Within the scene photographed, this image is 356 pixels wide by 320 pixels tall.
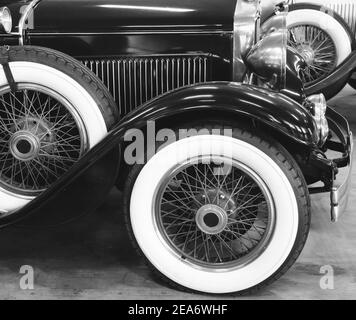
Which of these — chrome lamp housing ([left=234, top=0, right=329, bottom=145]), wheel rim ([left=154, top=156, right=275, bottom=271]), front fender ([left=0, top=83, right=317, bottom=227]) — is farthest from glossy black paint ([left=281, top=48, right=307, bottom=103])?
wheel rim ([left=154, top=156, right=275, bottom=271])

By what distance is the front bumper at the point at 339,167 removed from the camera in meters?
2.79

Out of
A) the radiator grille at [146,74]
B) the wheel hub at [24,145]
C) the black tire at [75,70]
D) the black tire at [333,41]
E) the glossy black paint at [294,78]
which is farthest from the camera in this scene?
the black tire at [333,41]

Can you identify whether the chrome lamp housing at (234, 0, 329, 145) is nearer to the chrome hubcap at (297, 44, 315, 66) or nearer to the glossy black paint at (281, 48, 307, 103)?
the glossy black paint at (281, 48, 307, 103)

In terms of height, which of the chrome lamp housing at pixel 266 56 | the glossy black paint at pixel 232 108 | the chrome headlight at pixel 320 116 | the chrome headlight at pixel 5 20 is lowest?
the glossy black paint at pixel 232 108

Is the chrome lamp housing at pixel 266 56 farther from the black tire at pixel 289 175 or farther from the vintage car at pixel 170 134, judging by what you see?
the black tire at pixel 289 175

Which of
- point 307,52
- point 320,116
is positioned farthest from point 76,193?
point 307,52

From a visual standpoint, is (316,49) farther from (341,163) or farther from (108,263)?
(108,263)

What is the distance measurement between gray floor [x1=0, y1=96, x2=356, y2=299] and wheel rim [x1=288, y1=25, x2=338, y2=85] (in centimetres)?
249

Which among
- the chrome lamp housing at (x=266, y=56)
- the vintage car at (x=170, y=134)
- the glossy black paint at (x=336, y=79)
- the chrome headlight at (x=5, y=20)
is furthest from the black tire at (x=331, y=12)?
the chrome headlight at (x=5, y=20)

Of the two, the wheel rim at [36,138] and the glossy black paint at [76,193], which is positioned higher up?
the wheel rim at [36,138]

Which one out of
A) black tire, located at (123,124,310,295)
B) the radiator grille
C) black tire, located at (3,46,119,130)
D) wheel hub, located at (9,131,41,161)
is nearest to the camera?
black tire, located at (123,124,310,295)

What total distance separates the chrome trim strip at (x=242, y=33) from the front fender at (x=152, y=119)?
17.5 inches

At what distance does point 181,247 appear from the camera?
2957 millimetres

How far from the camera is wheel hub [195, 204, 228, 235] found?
2805mm
